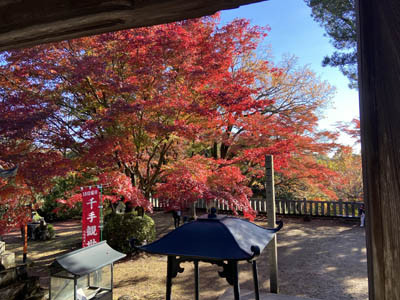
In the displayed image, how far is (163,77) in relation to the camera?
6.09 meters

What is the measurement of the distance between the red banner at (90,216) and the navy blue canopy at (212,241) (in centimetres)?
282

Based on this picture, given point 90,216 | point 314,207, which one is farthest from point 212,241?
point 314,207

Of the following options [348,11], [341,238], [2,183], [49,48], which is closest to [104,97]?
[49,48]

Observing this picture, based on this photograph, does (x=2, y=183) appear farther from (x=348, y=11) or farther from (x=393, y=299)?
(x=348, y=11)

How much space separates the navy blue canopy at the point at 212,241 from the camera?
2777mm

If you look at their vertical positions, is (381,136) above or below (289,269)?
above

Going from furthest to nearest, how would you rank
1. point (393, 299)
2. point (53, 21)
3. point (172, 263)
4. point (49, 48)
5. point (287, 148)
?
1. point (287, 148)
2. point (49, 48)
3. point (172, 263)
4. point (53, 21)
5. point (393, 299)

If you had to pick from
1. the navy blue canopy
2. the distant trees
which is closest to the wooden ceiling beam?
the navy blue canopy

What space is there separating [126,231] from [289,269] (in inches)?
161

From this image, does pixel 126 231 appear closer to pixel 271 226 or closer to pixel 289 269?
pixel 271 226

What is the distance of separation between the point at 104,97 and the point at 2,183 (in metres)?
2.80

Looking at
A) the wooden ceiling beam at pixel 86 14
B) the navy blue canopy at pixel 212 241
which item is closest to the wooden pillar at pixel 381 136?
the wooden ceiling beam at pixel 86 14

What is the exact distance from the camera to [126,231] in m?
7.20

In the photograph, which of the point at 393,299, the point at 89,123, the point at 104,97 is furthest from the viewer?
the point at 104,97
